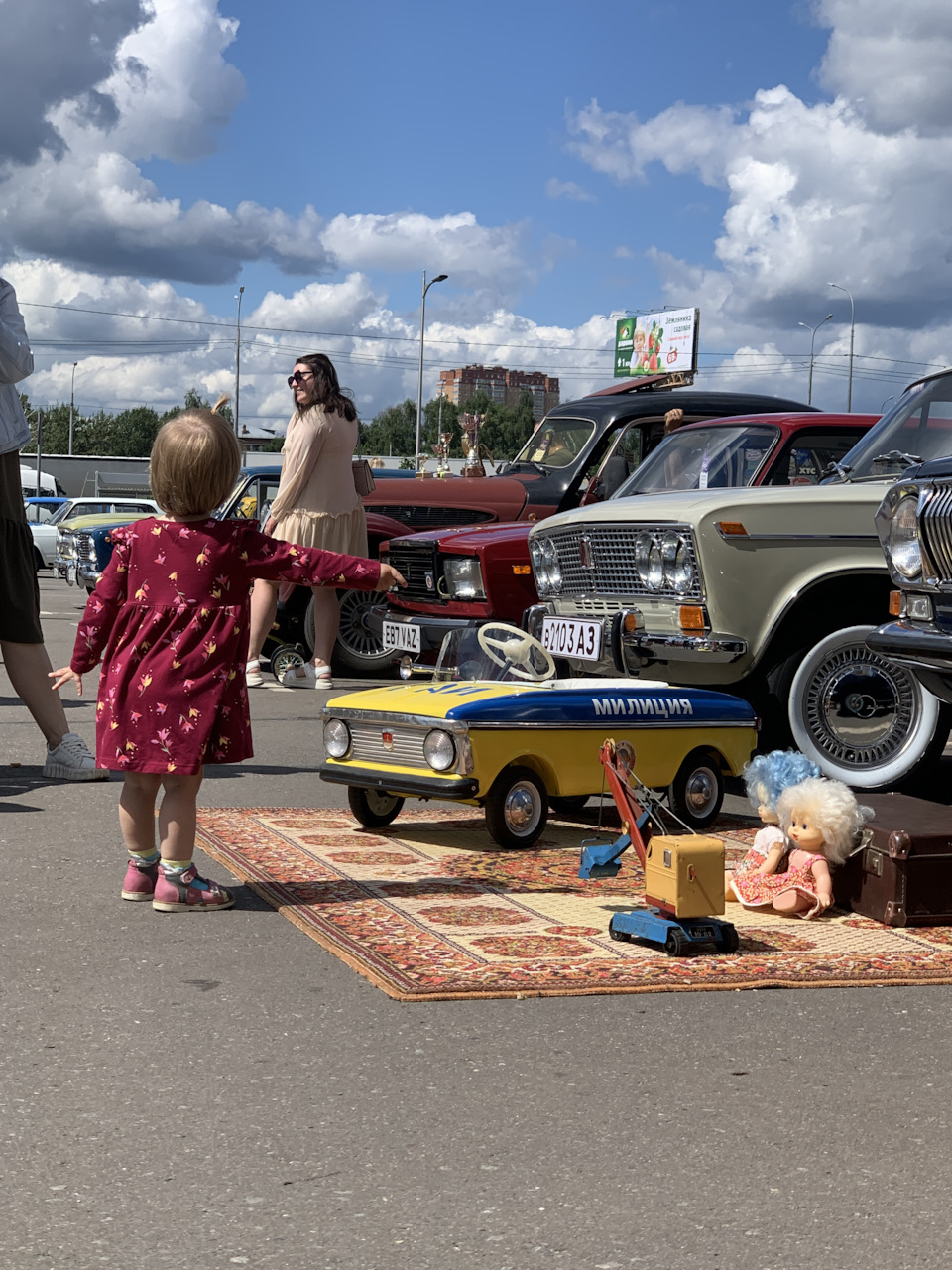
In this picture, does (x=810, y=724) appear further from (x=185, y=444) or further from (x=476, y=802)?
(x=185, y=444)

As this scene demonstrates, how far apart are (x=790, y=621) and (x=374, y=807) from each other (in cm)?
206

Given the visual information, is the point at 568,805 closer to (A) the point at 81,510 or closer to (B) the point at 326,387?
(B) the point at 326,387

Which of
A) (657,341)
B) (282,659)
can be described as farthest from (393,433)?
(282,659)

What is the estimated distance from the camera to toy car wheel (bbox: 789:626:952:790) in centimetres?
667

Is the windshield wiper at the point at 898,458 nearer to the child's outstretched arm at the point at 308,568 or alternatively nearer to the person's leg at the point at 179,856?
the child's outstretched arm at the point at 308,568

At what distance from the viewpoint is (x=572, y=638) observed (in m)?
7.36

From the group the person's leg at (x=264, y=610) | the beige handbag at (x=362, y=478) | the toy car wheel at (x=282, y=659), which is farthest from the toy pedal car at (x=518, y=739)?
the toy car wheel at (x=282, y=659)

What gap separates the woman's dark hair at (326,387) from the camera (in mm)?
10078

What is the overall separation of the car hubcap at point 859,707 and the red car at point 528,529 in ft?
4.77

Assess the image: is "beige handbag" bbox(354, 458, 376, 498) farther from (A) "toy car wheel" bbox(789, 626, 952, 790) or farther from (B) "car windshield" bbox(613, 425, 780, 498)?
(A) "toy car wheel" bbox(789, 626, 952, 790)

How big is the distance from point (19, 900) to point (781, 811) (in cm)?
238

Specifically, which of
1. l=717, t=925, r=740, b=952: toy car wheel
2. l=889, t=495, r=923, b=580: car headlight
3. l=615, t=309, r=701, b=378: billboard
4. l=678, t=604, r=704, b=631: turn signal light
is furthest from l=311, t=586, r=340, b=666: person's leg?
l=615, t=309, r=701, b=378: billboard

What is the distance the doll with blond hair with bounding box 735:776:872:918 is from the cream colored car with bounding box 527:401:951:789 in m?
1.81

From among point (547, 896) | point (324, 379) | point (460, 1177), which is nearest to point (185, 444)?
point (547, 896)
